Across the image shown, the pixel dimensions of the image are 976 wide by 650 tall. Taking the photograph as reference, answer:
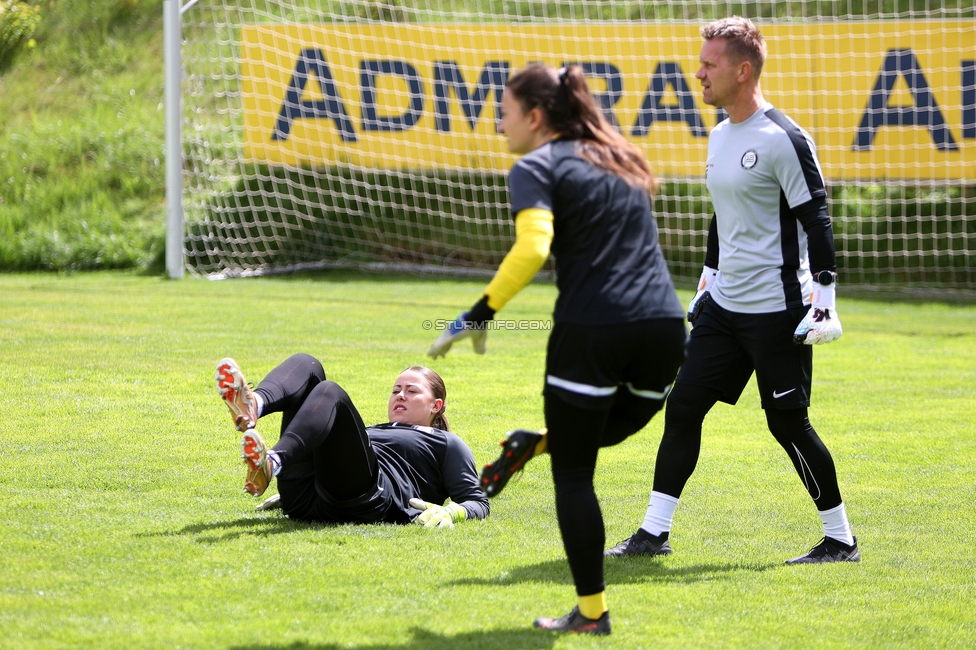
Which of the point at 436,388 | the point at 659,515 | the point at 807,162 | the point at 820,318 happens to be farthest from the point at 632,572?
the point at 807,162

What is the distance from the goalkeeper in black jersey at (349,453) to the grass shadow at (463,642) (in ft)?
2.92

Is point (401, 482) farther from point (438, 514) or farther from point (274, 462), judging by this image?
point (274, 462)

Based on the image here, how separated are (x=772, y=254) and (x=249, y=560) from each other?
92.3 inches

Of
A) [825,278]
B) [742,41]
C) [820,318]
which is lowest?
[820,318]

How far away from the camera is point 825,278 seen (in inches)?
167

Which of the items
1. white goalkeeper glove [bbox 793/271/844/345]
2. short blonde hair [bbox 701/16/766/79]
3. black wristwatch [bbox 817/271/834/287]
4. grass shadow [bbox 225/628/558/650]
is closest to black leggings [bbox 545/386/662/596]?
grass shadow [bbox 225/628/558/650]

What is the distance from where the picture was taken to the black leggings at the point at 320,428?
4133 mm

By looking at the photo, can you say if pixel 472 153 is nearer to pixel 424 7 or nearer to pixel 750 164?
pixel 424 7

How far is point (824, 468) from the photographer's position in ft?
14.5

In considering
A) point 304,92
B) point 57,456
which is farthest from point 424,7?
point 57,456

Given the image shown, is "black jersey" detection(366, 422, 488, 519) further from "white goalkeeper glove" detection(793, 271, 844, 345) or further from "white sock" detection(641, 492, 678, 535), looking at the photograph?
"white goalkeeper glove" detection(793, 271, 844, 345)

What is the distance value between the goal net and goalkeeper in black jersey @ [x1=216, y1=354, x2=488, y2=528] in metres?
10.3

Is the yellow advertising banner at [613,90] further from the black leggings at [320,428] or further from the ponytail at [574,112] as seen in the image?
the ponytail at [574,112]

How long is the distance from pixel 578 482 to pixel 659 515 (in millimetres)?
1237
